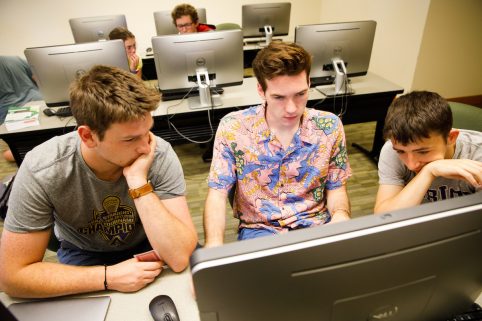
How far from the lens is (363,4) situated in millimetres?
4051

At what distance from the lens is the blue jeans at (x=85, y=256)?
3.77ft

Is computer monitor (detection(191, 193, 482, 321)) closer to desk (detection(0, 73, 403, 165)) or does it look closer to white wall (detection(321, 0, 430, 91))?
desk (detection(0, 73, 403, 165))

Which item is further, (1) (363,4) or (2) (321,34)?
(1) (363,4)

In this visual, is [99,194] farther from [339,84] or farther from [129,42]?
[129,42]

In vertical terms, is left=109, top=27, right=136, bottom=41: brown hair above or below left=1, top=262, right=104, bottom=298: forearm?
above

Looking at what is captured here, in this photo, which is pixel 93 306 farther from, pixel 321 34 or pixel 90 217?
pixel 321 34

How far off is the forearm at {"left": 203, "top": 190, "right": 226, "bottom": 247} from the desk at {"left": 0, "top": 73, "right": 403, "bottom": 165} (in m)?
1.09

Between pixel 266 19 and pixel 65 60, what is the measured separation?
2497 mm

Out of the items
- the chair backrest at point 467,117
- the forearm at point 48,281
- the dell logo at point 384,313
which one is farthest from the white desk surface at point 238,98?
the dell logo at point 384,313

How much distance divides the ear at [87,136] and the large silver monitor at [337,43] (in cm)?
162

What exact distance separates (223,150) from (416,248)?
89cm

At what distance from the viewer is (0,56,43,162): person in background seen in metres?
3.12

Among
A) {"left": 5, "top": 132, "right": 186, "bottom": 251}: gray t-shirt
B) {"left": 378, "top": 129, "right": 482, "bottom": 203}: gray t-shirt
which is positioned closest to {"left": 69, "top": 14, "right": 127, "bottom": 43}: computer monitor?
{"left": 5, "top": 132, "right": 186, "bottom": 251}: gray t-shirt

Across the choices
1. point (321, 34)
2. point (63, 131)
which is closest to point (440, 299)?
point (321, 34)
